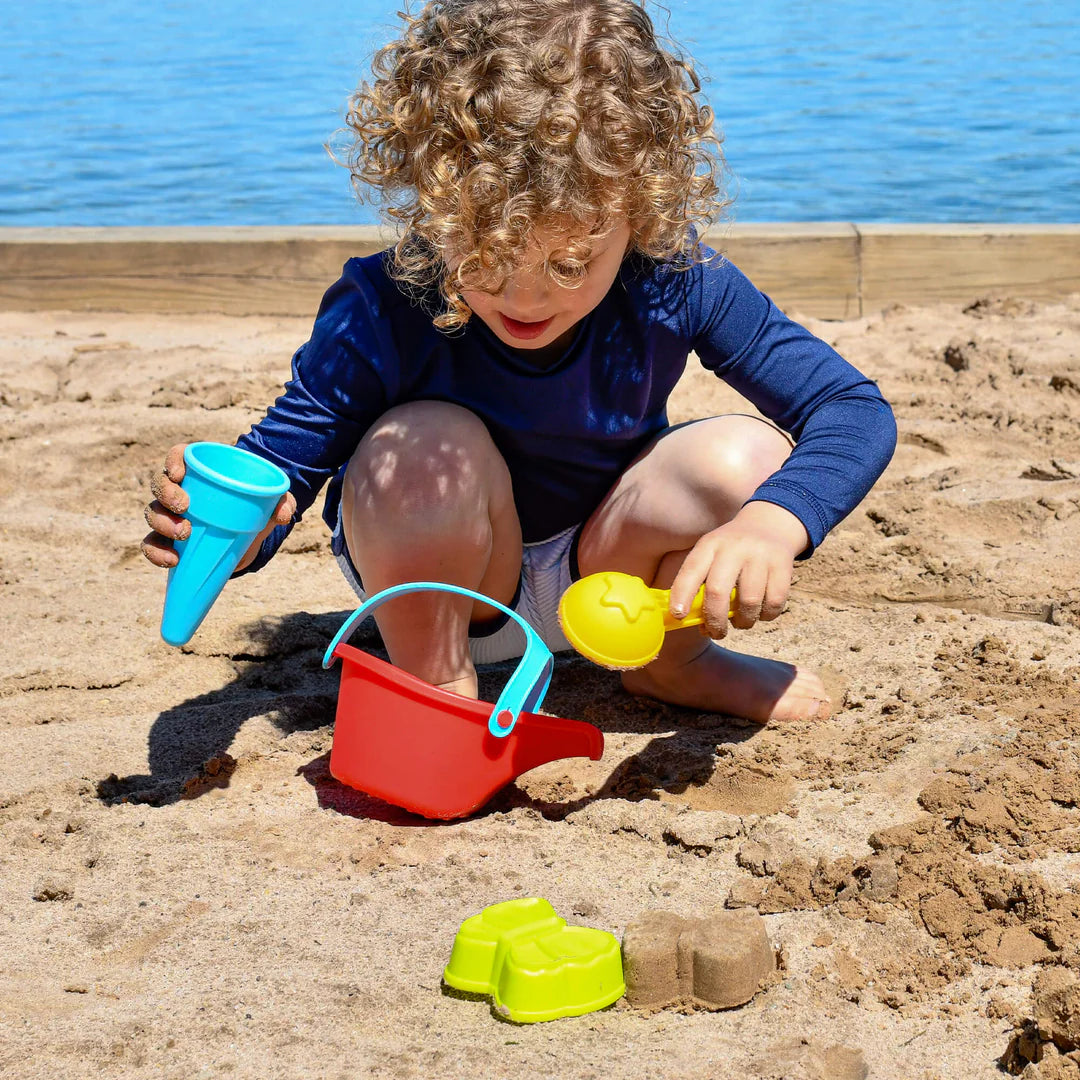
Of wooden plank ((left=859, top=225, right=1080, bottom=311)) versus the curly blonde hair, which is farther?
wooden plank ((left=859, top=225, right=1080, bottom=311))

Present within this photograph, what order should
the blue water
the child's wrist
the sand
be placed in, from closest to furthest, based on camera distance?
1. the sand
2. the child's wrist
3. the blue water

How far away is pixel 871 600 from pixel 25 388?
90.1 inches

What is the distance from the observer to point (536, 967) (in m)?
1.28

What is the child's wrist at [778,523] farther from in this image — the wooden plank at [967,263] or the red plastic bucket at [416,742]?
the wooden plank at [967,263]

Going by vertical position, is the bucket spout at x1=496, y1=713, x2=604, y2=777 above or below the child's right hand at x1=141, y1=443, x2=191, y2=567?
below

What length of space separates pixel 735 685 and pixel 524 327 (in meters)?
0.66

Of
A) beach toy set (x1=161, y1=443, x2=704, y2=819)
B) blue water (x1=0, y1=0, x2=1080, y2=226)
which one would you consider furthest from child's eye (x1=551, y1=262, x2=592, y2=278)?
blue water (x1=0, y1=0, x2=1080, y2=226)

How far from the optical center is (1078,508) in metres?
2.49

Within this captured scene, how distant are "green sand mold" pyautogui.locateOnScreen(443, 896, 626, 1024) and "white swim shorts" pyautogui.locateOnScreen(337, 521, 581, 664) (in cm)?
78

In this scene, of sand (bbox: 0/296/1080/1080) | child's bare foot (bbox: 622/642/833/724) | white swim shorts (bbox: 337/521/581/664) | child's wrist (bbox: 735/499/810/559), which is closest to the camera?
sand (bbox: 0/296/1080/1080)

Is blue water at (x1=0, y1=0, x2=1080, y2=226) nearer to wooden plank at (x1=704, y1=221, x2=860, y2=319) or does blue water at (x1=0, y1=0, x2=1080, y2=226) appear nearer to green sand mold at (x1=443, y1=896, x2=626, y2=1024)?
wooden plank at (x1=704, y1=221, x2=860, y2=319)

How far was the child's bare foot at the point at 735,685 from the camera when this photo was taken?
1.95 m

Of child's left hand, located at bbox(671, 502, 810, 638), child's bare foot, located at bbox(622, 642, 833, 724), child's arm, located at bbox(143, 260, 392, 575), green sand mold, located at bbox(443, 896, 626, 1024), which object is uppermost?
child's arm, located at bbox(143, 260, 392, 575)

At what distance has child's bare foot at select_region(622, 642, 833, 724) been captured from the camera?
6.40 ft
